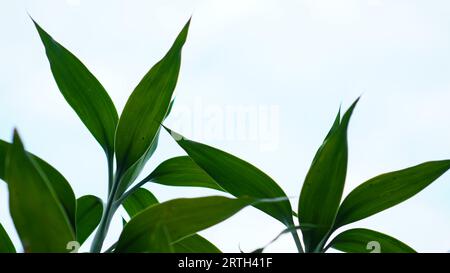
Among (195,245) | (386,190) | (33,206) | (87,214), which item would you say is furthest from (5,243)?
(386,190)

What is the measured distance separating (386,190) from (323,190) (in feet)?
0.27

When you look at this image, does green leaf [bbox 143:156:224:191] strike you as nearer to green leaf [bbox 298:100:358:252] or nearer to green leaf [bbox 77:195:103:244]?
green leaf [bbox 77:195:103:244]

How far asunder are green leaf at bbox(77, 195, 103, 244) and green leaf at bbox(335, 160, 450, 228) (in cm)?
35

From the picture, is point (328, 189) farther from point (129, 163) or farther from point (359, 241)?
point (129, 163)

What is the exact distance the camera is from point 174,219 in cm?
50

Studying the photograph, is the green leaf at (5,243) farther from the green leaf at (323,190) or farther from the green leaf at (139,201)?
the green leaf at (323,190)

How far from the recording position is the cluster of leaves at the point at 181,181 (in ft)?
1.71
